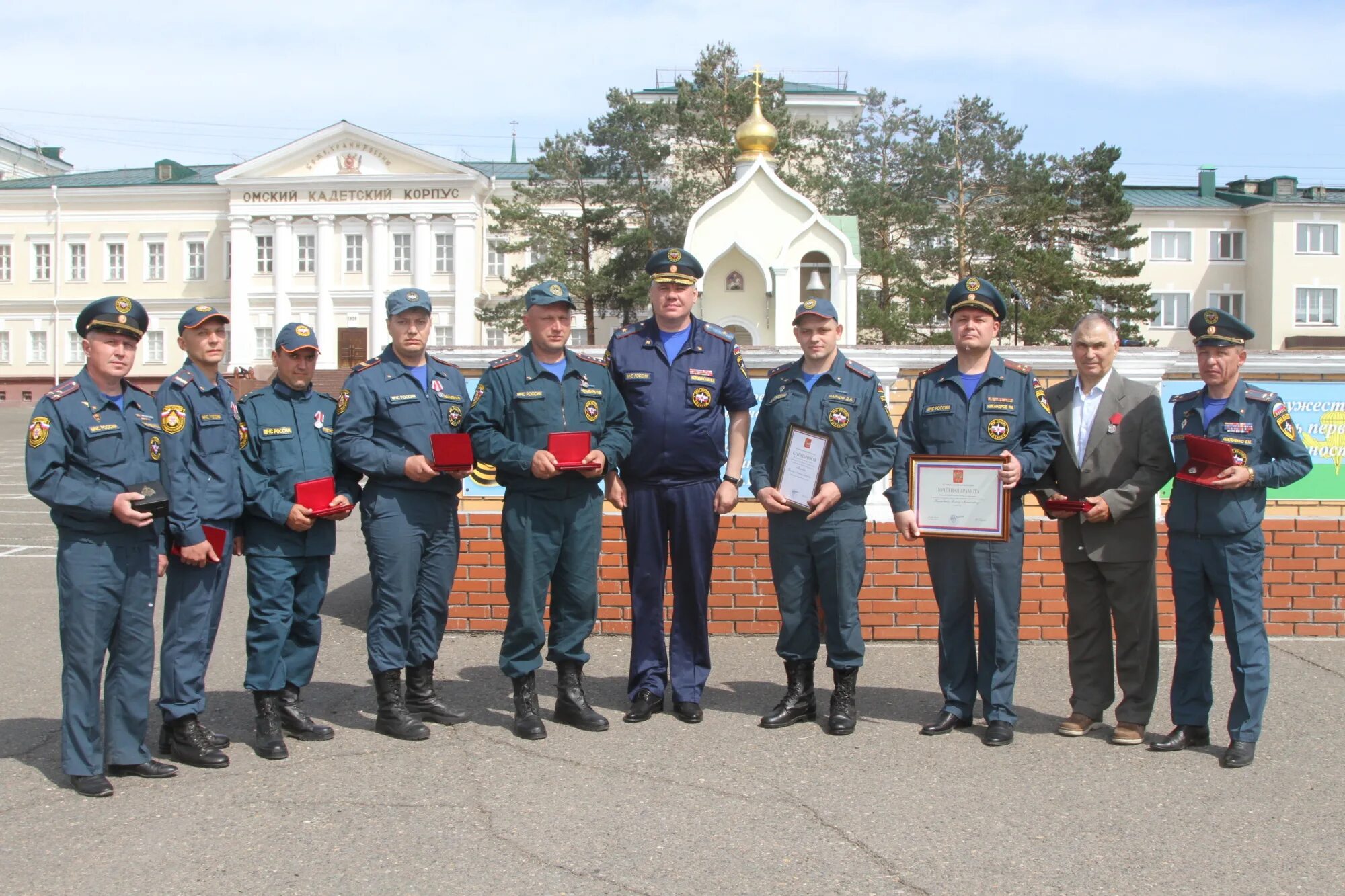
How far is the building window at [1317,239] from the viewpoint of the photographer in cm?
5906

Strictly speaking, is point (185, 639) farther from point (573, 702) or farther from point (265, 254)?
point (265, 254)

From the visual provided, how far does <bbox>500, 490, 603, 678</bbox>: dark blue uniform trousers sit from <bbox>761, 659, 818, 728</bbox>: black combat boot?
969 mm

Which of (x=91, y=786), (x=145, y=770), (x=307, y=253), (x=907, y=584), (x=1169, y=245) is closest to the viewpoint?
(x=91, y=786)

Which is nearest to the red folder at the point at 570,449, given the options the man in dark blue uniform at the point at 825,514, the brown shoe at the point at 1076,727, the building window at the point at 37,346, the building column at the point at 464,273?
the man in dark blue uniform at the point at 825,514

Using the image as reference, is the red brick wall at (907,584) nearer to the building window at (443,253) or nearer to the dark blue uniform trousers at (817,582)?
the dark blue uniform trousers at (817,582)

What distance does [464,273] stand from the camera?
56.1m

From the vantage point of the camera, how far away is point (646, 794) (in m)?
4.70

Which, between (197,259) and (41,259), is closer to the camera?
(197,259)

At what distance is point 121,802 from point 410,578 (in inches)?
61.3

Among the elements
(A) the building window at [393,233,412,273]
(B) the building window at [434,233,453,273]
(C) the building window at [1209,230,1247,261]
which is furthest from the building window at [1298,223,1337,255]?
(A) the building window at [393,233,412,273]

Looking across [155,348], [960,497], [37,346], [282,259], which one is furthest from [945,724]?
[37,346]

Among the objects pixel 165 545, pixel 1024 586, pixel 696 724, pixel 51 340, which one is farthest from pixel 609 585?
pixel 51 340

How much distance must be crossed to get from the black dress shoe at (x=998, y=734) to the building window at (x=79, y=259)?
63369 mm

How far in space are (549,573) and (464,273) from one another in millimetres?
51867
